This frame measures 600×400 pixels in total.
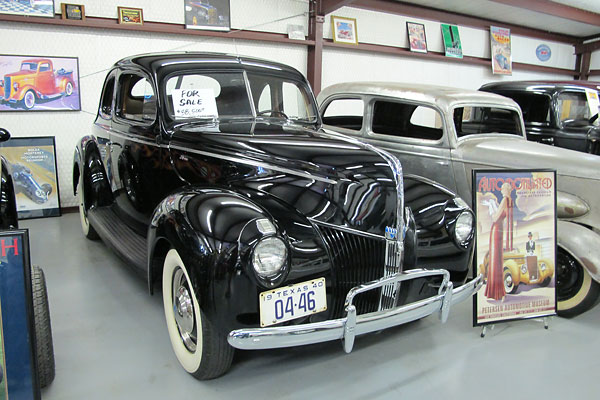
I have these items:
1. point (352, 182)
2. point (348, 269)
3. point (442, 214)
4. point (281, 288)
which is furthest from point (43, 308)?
point (442, 214)

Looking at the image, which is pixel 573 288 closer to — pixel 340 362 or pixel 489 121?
pixel 340 362

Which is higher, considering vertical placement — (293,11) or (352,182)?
(293,11)

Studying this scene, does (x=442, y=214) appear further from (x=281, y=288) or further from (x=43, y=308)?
(x=43, y=308)

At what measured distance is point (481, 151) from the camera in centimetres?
350

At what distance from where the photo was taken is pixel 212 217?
6.03 ft

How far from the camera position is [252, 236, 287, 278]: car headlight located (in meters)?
1.74

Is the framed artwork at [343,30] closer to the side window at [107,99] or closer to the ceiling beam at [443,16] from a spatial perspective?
the ceiling beam at [443,16]

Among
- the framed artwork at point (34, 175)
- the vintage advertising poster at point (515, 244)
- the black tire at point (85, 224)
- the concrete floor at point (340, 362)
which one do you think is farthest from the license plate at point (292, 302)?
the framed artwork at point (34, 175)

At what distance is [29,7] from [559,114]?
19.3ft

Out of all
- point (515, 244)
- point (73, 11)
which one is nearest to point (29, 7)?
point (73, 11)

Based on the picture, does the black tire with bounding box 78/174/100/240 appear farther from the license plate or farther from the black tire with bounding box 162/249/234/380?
the license plate

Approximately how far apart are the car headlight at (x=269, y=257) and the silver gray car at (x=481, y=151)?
6.32 ft

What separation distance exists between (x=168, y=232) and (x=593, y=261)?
244cm

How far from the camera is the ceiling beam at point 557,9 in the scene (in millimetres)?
7223
